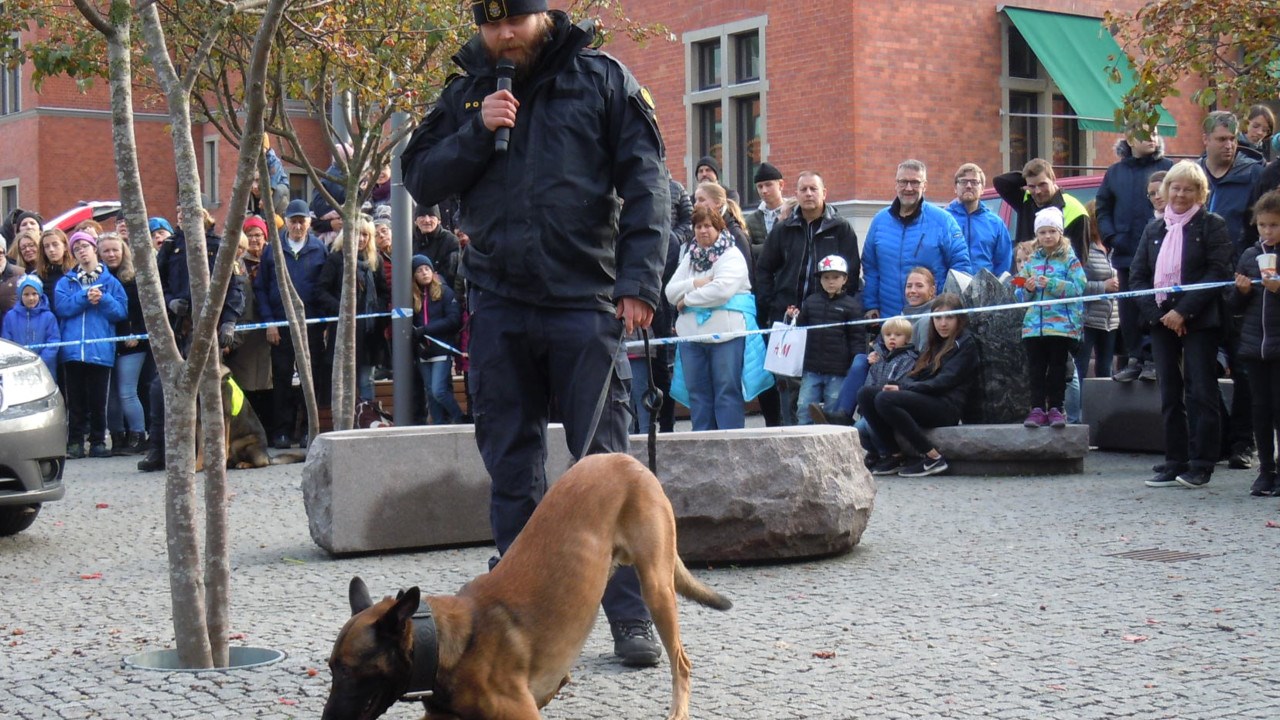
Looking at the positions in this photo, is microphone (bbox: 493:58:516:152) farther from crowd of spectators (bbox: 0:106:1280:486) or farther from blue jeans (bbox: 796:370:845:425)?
blue jeans (bbox: 796:370:845:425)

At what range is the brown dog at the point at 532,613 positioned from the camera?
4191 millimetres

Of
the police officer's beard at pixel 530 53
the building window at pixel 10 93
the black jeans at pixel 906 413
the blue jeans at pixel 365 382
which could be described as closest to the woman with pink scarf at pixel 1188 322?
the black jeans at pixel 906 413

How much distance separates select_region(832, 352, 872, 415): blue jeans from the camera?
12.8 metres

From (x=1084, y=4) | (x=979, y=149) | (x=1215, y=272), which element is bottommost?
(x=1215, y=272)

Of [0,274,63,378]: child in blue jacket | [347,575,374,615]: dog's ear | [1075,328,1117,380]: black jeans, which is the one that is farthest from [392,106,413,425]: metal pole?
[347,575,374,615]: dog's ear

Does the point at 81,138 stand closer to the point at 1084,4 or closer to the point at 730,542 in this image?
the point at 1084,4

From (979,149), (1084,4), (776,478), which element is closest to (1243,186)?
(776,478)

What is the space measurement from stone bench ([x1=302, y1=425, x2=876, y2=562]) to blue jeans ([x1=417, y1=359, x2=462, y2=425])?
5704 mm

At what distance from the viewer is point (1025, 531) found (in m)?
9.05

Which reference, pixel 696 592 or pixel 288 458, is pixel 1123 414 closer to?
pixel 288 458

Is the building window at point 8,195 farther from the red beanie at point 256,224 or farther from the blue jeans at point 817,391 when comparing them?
the blue jeans at point 817,391

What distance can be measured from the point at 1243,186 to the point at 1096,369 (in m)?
→ 2.70

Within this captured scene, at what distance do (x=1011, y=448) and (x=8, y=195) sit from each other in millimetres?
37654

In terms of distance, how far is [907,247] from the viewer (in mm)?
13180
